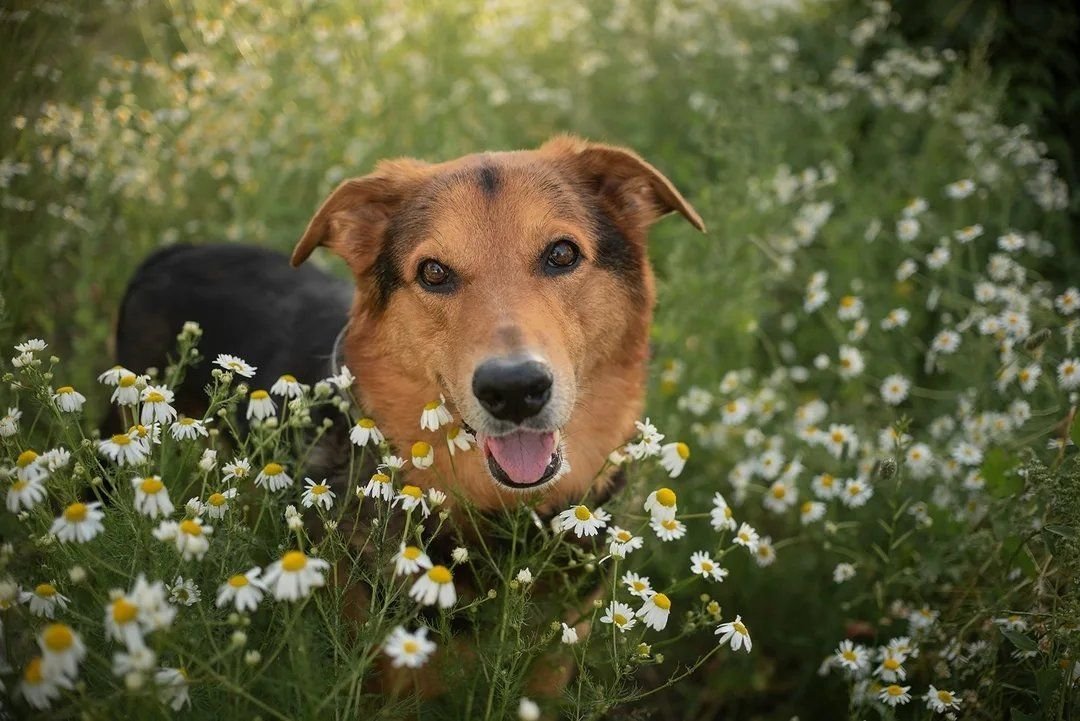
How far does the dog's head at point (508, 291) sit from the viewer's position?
256cm

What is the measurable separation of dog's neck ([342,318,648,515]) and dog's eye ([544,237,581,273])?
0.43m

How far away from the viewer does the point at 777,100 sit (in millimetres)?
6148

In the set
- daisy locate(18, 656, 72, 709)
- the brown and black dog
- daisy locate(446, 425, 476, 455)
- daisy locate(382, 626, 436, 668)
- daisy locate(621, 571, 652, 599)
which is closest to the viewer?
daisy locate(18, 656, 72, 709)

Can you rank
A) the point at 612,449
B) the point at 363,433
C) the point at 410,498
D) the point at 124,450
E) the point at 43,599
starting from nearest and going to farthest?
1. the point at 43,599
2. the point at 124,450
3. the point at 410,498
4. the point at 363,433
5. the point at 612,449

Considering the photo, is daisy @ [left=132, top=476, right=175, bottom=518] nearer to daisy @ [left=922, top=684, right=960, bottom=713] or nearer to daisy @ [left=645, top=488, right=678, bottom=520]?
daisy @ [left=645, top=488, right=678, bottom=520]

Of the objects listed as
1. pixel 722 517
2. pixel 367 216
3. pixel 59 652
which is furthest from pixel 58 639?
pixel 367 216

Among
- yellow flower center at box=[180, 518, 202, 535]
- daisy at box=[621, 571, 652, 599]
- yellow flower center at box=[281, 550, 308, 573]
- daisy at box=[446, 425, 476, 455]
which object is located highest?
yellow flower center at box=[180, 518, 202, 535]

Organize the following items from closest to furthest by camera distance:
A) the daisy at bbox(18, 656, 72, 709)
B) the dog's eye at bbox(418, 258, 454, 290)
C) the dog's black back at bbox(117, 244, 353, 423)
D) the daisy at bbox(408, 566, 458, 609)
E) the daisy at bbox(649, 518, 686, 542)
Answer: the daisy at bbox(18, 656, 72, 709) < the daisy at bbox(408, 566, 458, 609) < the daisy at bbox(649, 518, 686, 542) < the dog's eye at bbox(418, 258, 454, 290) < the dog's black back at bbox(117, 244, 353, 423)

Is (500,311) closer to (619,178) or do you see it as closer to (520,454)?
(520,454)

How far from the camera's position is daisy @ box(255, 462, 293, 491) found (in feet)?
6.93

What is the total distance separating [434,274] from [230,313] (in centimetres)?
129

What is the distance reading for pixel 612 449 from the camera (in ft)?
10.3

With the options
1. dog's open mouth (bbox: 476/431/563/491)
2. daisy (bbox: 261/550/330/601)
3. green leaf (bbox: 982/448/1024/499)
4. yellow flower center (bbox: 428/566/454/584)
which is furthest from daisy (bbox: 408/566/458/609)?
green leaf (bbox: 982/448/1024/499)

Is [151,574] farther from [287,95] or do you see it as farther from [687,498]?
[287,95]
